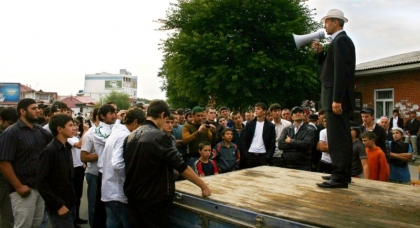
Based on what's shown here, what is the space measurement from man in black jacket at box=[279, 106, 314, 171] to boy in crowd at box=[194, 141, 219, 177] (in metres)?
1.28

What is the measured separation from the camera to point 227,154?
6.23 metres

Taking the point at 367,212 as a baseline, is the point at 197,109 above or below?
above

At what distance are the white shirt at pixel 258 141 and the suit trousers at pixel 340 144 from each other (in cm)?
283

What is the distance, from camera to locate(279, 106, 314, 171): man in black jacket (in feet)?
19.4

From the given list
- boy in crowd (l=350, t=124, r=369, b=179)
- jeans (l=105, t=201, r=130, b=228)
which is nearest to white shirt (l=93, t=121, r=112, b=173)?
jeans (l=105, t=201, r=130, b=228)

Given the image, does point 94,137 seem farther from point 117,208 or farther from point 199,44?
point 199,44

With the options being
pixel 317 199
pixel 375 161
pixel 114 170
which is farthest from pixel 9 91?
pixel 317 199

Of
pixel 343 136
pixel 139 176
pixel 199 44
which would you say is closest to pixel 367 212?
pixel 343 136

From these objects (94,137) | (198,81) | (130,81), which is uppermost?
(130,81)

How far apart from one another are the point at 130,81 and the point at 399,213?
14334 cm

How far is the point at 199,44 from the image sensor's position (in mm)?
17766

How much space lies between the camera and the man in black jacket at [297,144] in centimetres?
591

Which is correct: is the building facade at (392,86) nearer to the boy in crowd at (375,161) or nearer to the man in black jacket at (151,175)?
the boy in crowd at (375,161)

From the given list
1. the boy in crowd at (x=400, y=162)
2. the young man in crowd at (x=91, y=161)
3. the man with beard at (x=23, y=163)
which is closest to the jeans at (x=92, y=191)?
the young man in crowd at (x=91, y=161)
